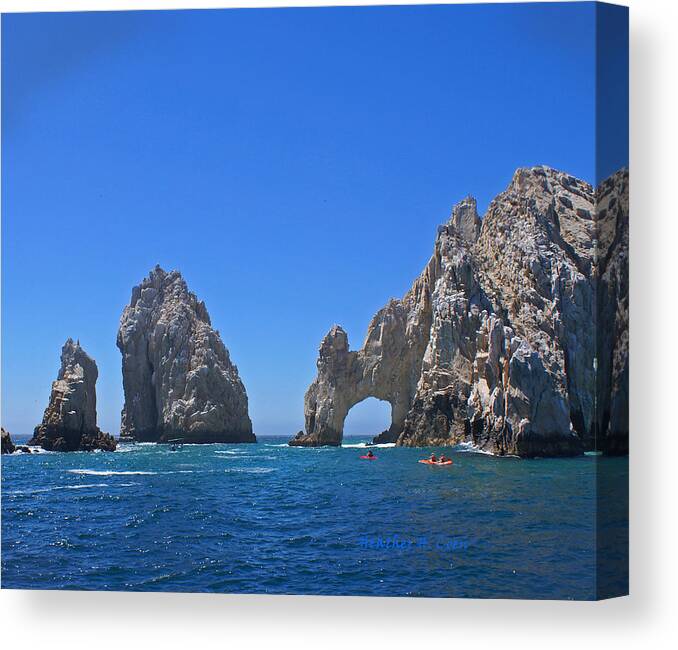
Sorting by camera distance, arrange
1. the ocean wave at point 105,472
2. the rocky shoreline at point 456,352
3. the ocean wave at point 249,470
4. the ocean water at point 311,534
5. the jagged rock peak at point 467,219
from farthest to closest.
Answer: the ocean wave at point 249,470 → the rocky shoreline at point 456,352 → the ocean wave at point 105,472 → the jagged rock peak at point 467,219 → the ocean water at point 311,534

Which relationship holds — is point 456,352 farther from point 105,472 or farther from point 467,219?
point 105,472

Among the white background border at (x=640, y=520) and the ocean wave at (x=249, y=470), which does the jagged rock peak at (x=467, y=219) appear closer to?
the white background border at (x=640, y=520)

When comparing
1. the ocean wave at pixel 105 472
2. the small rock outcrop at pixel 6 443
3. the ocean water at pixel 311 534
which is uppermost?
the small rock outcrop at pixel 6 443

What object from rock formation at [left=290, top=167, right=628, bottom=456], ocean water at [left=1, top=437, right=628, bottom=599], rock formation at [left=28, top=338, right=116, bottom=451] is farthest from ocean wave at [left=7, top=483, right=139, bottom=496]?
rock formation at [left=290, top=167, right=628, bottom=456]

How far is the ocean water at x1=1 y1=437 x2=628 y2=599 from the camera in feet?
46.5

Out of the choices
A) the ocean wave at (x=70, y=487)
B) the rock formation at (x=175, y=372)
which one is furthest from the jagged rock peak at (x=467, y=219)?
the ocean wave at (x=70, y=487)

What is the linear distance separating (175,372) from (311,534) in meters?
18.3

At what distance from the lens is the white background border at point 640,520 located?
1370 centimetres

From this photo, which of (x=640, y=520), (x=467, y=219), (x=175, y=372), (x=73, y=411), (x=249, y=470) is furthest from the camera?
(x=175, y=372)

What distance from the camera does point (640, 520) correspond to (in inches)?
546

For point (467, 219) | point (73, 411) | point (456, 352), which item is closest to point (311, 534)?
point (467, 219)

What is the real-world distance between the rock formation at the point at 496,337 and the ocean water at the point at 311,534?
3.05m

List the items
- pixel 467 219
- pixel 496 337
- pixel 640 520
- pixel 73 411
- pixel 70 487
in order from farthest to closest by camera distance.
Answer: pixel 496 337 < pixel 73 411 < pixel 467 219 < pixel 70 487 < pixel 640 520

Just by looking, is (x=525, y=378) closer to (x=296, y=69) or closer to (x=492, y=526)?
(x=492, y=526)
